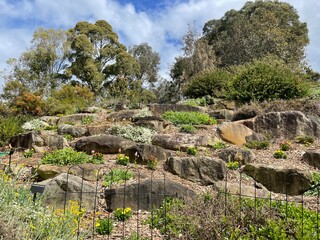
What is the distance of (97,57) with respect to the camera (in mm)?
26438

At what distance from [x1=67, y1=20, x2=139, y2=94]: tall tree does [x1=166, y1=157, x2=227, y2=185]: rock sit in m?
19.0

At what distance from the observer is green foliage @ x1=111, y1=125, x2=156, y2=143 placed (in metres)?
7.89

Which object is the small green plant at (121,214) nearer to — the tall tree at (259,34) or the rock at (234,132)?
the rock at (234,132)

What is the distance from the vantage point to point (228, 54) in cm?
2247

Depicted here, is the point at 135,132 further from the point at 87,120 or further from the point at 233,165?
the point at 87,120

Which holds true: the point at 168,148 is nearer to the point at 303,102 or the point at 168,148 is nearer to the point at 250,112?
the point at 250,112

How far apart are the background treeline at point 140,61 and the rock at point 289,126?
5.12m

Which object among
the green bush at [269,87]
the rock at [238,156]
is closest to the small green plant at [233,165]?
the rock at [238,156]

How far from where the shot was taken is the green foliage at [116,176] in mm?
5151

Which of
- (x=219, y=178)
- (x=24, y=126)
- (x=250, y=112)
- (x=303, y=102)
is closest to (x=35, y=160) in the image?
(x=219, y=178)

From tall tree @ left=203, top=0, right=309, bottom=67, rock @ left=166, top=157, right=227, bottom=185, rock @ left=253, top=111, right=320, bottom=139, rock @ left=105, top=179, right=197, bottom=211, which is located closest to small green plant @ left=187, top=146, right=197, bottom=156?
rock @ left=166, top=157, right=227, bottom=185

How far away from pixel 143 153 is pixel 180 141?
1442 mm

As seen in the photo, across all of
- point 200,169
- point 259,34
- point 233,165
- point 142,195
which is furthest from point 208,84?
point 142,195

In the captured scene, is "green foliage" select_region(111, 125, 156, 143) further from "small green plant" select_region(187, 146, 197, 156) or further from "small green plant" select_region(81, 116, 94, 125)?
"small green plant" select_region(81, 116, 94, 125)
